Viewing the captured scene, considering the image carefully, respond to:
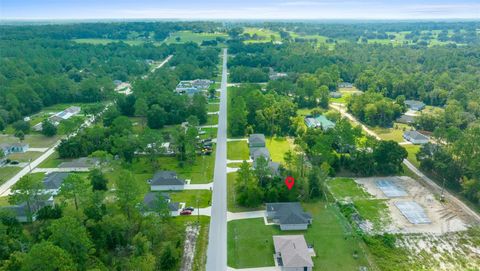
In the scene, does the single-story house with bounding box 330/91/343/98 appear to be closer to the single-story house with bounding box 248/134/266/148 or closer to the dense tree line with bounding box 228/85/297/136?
the dense tree line with bounding box 228/85/297/136

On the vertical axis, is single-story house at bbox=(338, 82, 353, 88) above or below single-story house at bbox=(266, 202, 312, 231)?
above

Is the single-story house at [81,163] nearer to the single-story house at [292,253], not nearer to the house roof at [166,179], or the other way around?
the house roof at [166,179]

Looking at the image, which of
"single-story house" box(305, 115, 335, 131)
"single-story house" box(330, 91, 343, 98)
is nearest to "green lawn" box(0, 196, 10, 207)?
"single-story house" box(305, 115, 335, 131)

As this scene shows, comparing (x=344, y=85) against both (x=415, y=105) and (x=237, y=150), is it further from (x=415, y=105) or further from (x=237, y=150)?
(x=237, y=150)

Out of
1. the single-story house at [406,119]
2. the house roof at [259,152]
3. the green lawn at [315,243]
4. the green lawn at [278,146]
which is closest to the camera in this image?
the green lawn at [315,243]

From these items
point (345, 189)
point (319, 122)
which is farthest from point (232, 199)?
point (319, 122)

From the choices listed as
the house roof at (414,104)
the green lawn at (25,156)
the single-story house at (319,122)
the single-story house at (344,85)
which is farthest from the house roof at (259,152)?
the single-story house at (344,85)
